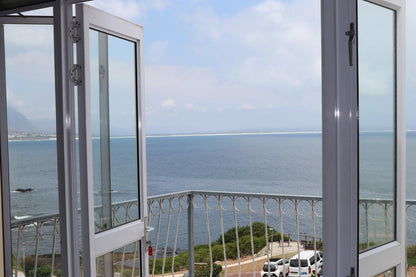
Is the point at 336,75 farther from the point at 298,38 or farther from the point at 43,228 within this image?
the point at 298,38

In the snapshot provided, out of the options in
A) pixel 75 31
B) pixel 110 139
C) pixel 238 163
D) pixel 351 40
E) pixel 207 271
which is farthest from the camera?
pixel 238 163

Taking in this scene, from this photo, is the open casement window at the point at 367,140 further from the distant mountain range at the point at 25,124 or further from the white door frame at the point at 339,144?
the distant mountain range at the point at 25,124

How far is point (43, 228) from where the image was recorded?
245 centimetres

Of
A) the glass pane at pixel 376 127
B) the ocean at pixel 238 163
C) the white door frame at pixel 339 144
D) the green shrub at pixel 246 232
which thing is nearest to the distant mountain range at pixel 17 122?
the white door frame at pixel 339 144

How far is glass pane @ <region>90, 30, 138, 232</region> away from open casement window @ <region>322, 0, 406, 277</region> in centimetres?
134

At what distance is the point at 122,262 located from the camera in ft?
8.13

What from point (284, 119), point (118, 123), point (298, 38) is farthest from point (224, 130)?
point (118, 123)

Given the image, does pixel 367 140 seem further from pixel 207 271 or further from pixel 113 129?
pixel 207 271

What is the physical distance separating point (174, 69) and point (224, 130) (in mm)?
5258

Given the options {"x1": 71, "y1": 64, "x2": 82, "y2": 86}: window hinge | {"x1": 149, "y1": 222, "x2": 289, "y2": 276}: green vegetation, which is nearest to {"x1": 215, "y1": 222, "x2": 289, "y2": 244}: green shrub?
{"x1": 149, "y1": 222, "x2": 289, "y2": 276}: green vegetation

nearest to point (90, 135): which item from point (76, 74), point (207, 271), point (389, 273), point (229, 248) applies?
point (76, 74)

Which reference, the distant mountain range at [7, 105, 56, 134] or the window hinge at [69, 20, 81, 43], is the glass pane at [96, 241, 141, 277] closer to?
the distant mountain range at [7, 105, 56, 134]

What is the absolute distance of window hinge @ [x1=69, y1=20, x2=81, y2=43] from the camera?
2.21m

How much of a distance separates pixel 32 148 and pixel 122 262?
879 mm
